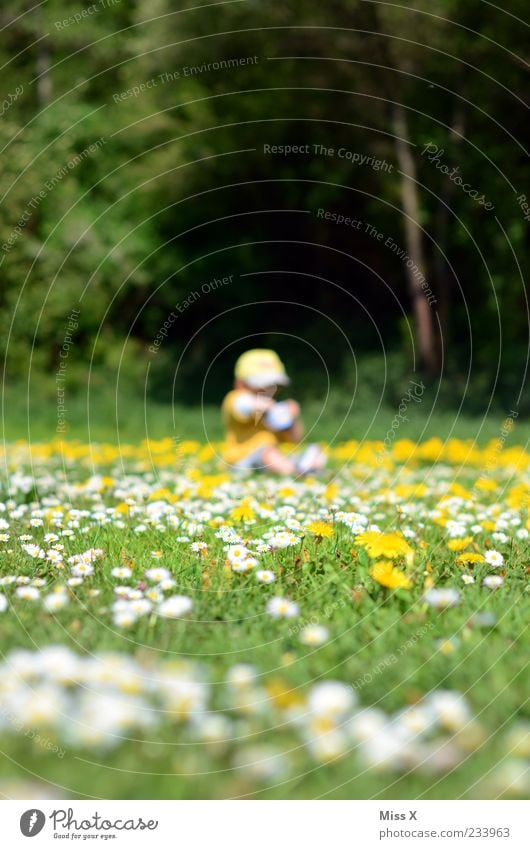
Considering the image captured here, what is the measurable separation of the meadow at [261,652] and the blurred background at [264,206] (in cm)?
793

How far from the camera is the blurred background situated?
13602mm

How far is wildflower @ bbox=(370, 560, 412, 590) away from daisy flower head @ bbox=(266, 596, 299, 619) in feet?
1.01

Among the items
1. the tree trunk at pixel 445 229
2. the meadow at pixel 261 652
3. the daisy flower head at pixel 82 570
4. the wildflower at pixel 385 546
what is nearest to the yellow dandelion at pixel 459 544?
the meadow at pixel 261 652

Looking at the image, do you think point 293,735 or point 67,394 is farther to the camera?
point 67,394

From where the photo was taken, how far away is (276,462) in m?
7.04

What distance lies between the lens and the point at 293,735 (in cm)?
202

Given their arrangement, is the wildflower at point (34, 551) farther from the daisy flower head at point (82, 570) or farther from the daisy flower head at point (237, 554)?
the daisy flower head at point (237, 554)

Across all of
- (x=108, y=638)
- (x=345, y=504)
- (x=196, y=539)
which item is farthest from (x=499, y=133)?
(x=108, y=638)

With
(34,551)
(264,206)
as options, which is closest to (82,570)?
(34,551)

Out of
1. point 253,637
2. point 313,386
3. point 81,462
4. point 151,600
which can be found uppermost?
point 313,386

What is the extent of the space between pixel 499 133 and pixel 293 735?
15.3 metres

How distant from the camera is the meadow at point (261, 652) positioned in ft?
6.49
